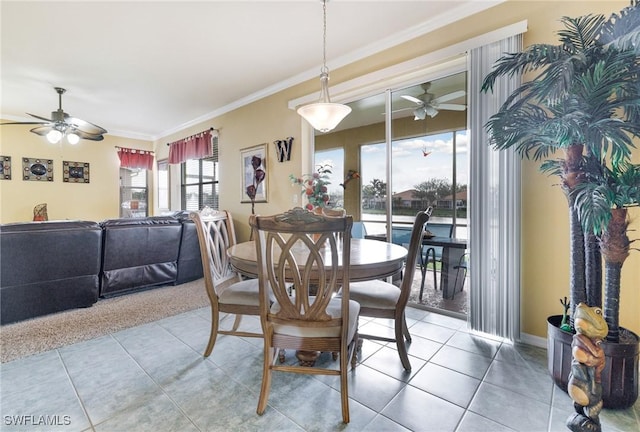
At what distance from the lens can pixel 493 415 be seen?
1427mm

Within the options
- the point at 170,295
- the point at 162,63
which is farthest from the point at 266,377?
the point at 162,63

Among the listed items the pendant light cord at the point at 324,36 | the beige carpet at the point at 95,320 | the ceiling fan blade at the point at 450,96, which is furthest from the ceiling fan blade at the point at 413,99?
the beige carpet at the point at 95,320

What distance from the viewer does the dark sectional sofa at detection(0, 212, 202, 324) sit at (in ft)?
8.22

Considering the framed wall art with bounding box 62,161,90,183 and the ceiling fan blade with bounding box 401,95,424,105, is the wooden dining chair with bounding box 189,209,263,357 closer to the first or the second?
the ceiling fan blade with bounding box 401,95,424,105

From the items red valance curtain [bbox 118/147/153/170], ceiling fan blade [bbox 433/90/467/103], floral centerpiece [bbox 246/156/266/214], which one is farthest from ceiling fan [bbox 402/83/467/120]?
red valance curtain [bbox 118/147/153/170]

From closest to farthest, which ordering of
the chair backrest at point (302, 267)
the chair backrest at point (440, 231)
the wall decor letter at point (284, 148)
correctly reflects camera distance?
the chair backrest at point (302, 267), the chair backrest at point (440, 231), the wall decor letter at point (284, 148)

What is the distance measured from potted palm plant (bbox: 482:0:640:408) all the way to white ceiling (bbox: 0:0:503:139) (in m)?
1.15

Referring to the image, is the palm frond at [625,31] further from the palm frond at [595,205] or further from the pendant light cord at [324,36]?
the pendant light cord at [324,36]

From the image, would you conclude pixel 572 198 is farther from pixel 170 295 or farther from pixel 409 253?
pixel 170 295

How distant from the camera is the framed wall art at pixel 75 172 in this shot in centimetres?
579

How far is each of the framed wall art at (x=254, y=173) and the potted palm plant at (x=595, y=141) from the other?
3230 mm
